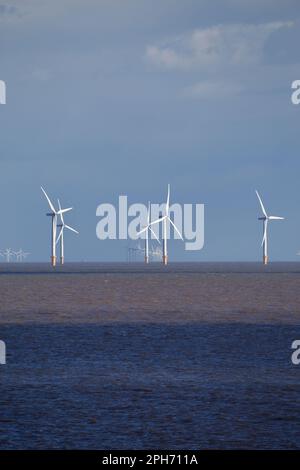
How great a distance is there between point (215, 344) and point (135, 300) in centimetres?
5591

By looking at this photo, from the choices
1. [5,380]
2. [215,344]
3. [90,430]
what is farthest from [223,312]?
[90,430]

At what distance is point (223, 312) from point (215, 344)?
32248 mm

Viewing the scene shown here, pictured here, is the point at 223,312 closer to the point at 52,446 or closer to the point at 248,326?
the point at 248,326

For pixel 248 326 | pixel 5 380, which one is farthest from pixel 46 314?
pixel 5 380

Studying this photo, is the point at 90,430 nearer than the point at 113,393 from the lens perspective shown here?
Yes

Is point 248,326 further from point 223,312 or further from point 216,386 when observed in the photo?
point 216,386

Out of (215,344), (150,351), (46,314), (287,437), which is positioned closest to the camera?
(287,437)

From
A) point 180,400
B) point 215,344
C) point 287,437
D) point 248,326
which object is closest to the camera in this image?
point 287,437

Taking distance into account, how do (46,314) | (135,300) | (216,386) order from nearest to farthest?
Result: (216,386) → (46,314) → (135,300)

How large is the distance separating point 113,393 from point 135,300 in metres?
75.9

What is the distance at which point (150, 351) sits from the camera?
52.6m

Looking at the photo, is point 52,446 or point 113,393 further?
point 113,393
